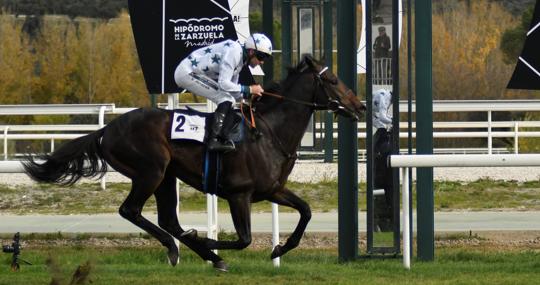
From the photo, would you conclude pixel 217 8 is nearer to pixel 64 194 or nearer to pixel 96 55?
pixel 64 194

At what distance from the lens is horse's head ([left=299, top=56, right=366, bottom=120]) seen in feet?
35.6

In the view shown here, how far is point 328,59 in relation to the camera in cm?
2122

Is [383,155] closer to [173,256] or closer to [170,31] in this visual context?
[170,31]

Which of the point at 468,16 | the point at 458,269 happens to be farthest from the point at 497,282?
the point at 468,16

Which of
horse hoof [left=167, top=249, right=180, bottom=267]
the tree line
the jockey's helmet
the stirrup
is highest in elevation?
the tree line

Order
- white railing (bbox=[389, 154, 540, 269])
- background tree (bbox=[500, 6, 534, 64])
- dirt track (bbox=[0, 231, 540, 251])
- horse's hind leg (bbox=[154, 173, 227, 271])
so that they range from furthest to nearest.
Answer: background tree (bbox=[500, 6, 534, 64]), dirt track (bbox=[0, 231, 540, 251]), horse's hind leg (bbox=[154, 173, 227, 271]), white railing (bbox=[389, 154, 540, 269])

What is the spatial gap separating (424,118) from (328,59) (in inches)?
387

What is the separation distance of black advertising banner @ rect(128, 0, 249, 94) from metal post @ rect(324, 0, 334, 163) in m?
9.14

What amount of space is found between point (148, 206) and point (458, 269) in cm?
736

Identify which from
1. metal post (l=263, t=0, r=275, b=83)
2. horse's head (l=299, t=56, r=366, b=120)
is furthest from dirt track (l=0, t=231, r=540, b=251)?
horse's head (l=299, t=56, r=366, b=120)

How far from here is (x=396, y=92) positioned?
1141 cm

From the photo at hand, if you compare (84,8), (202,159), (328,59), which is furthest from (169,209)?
(84,8)

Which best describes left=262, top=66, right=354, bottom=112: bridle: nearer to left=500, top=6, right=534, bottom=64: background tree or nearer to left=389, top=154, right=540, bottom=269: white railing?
left=389, top=154, right=540, bottom=269: white railing

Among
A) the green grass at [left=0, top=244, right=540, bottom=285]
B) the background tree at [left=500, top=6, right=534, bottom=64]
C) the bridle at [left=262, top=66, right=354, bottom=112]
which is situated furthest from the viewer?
the background tree at [left=500, top=6, right=534, bottom=64]
